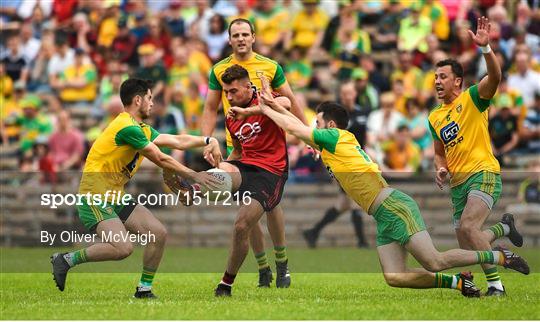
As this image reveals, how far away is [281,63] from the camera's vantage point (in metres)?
23.8

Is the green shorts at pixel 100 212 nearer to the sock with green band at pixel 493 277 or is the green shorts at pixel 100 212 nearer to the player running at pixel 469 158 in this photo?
the player running at pixel 469 158

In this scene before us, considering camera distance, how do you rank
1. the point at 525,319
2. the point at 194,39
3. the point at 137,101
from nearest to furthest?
the point at 525,319, the point at 137,101, the point at 194,39

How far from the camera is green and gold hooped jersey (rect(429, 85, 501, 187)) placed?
41.9ft

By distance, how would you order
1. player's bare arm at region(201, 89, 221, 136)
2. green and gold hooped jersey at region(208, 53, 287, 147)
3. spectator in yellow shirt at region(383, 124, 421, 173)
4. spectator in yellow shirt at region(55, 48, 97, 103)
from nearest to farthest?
green and gold hooped jersey at region(208, 53, 287, 147), player's bare arm at region(201, 89, 221, 136), spectator in yellow shirt at region(383, 124, 421, 173), spectator in yellow shirt at region(55, 48, 97, 103)

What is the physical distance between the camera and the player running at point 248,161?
42.1ft

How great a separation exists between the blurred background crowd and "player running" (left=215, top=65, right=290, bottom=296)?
710 cm

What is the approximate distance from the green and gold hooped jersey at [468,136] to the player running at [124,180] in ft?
7.92

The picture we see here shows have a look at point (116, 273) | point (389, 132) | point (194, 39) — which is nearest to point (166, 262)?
point (116, 273)

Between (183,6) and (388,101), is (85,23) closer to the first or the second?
(183,6)

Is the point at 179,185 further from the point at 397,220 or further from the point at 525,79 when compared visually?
the point at 525,79

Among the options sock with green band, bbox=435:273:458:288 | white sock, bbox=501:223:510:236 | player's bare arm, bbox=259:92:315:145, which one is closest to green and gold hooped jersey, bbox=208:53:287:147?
player's bare arm, bbox=259:92:315:145

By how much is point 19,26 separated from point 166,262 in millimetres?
10504

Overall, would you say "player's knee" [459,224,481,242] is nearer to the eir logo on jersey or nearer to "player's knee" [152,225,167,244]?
the eir logo on jersey

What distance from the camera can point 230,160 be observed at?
44.3 ft
